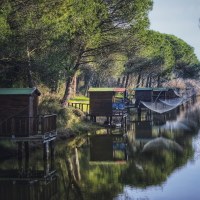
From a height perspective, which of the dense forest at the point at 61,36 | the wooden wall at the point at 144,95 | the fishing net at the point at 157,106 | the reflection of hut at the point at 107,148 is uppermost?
the dense forest at the point at 61,36

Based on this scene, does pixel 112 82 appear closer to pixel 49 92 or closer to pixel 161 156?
pixel 49 92

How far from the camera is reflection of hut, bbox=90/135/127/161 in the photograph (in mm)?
26750

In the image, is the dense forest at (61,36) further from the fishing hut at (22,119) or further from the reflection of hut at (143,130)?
the reflection of hut at (143,130)

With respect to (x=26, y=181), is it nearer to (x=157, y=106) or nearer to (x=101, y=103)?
(x=101, y=103)

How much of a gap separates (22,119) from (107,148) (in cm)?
844

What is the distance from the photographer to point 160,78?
10075cm

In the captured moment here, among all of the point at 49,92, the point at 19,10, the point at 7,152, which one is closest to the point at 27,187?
the point at 7,152

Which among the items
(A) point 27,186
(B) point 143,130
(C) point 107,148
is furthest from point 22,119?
(B) point 143,130

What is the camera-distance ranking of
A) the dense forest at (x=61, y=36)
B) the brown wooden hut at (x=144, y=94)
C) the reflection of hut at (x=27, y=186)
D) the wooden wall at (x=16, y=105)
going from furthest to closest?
the brown wooden hut at (x=144, y=94), the dense forest at (x=61, y=36), the wooden wall at (x=16, y=105), the reflection of hut at (x=27, y=186)

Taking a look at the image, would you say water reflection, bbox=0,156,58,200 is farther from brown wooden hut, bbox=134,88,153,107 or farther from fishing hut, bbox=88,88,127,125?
brown wooden hut, bbox=134,88,153,107

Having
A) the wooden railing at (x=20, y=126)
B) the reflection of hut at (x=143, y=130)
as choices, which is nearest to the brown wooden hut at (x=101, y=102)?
the reflection of hut at (x=143, y=130)

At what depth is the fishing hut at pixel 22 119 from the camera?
76.2 feet

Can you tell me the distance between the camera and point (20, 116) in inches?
944

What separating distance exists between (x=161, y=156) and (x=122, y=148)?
3992 millimetres
